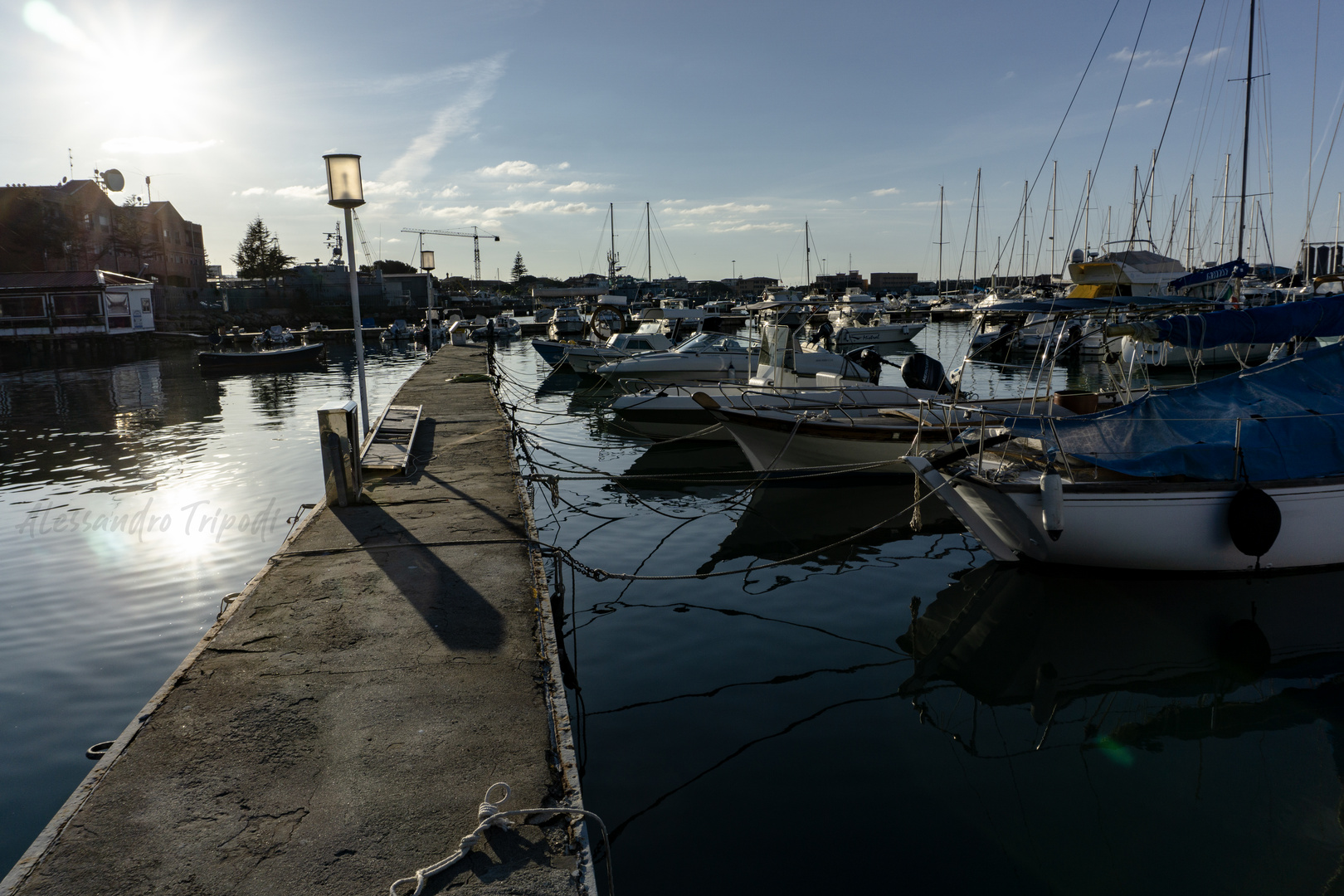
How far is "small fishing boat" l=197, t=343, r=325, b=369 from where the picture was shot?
3666 cm

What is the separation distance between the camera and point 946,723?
6.56 m

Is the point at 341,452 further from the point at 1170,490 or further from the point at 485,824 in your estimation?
the point at 1170,490

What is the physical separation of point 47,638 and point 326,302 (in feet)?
273

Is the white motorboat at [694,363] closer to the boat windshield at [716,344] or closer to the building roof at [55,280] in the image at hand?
the boat windshield at [716,344]

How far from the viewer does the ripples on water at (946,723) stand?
4879 millimetres

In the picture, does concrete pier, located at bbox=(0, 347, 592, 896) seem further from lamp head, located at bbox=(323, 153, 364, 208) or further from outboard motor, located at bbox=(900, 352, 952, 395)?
outboard motor, located at bbox=(900, 352, 952, 395)

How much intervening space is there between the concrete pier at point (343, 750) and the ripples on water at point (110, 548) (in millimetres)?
1779

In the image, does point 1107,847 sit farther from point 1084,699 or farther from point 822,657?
point 822,657

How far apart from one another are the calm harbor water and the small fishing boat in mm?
25325

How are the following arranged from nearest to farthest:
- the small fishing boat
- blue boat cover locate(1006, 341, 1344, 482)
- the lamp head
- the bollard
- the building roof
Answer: the bollard → blue boat cover locate(1006, 341, 1344, 482) → the lamp head → the small fishing boat → the building roof

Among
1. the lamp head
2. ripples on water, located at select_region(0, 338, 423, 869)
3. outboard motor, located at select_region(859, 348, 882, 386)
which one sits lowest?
ripples on water, located at select_region(0, 338, 423, 869)

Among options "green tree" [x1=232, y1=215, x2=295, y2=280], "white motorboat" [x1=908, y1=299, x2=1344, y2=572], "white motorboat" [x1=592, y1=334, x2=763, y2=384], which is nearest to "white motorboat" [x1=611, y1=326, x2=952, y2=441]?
"white motorboat" [x1=908, y1=299, x2=1344, y2=572]

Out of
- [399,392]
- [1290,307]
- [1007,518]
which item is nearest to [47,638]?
[1007,518]

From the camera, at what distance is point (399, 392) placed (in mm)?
20078
